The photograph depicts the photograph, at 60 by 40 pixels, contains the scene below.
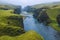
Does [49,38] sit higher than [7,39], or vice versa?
[7,39]

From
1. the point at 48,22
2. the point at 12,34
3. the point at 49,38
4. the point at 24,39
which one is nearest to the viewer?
the point at 24,39

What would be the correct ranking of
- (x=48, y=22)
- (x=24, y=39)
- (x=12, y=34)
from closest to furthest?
(x=24, y=39), (x=12, y=34), (x=48, y=22)

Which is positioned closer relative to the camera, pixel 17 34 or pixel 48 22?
pixel 17 34

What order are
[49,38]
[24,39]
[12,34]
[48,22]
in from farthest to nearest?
[48,22]
[49,38]
[12,34]
[24,39]

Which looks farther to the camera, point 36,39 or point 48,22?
point 48,22

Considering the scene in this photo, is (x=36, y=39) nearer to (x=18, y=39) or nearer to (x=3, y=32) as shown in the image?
(x=18, y=39)

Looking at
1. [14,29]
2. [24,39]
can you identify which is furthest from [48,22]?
[24,39]

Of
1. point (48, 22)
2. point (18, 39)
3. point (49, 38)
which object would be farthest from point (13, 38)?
point (48, 22)

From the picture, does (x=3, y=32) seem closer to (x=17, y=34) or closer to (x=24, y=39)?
(x=17, y=34)

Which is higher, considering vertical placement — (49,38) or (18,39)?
(18,39)
